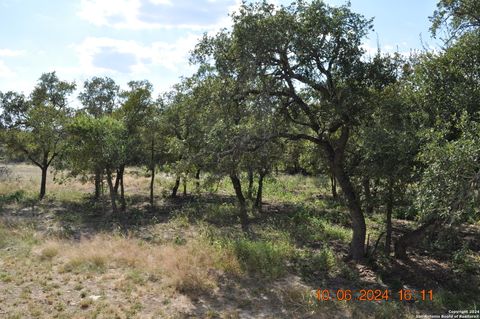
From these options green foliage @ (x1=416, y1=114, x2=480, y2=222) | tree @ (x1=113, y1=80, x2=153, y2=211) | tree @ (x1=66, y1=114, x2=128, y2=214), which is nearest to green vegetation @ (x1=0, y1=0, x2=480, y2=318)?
green foliage @ (x1=416, y1=114, x2=480, y2=222)

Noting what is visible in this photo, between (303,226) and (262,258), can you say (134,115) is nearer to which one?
(303,226)

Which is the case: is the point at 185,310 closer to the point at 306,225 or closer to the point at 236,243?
the point at 236,243

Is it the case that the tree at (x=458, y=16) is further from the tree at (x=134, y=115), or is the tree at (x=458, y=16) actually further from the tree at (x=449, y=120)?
the tree at (x=134, y=115)

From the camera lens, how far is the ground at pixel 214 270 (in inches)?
363

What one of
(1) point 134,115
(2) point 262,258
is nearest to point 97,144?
(1) point 134,115

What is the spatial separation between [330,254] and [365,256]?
1172mm

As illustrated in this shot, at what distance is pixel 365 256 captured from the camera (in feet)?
44.2

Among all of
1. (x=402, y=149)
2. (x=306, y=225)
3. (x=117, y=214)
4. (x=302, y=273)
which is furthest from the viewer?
(x=117, y=214)

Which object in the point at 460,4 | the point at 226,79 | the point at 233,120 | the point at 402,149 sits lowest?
the point at 402,149

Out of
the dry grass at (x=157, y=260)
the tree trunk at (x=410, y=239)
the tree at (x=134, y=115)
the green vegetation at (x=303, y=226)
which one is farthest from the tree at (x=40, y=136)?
the tree trunk at (x=410, y=239)

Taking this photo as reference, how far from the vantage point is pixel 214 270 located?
38.3 feet

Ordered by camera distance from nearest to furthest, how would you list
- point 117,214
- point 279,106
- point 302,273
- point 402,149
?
point 402,149 → point 302,273 → point 279,106 → point 117,214

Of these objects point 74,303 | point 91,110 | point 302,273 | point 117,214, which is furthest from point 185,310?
point 91,110

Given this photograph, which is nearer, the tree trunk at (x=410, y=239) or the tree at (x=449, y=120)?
the tree at (x=449, y=120)
